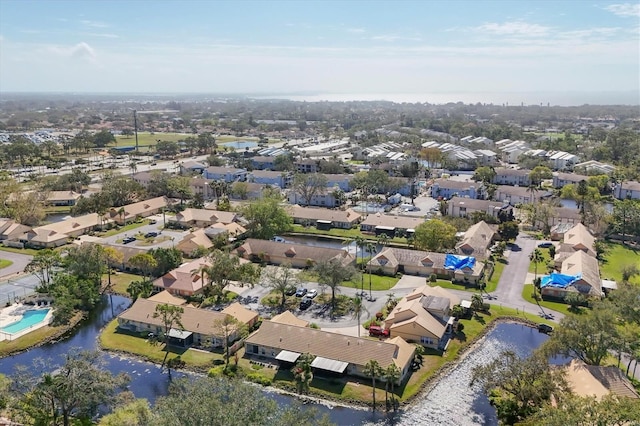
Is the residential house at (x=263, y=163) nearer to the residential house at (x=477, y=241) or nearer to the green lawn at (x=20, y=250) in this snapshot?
the green lawn at (x=20, y=250)

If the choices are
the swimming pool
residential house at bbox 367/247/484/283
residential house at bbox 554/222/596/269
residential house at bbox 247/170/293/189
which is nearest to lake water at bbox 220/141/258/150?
residential house at bbox 247/170/293/189

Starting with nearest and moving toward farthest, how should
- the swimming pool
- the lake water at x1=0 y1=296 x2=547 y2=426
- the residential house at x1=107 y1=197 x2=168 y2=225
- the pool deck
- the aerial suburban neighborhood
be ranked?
the lake water at x1=0 y1=296 x2=547 y2=426 < the aerial suburban neighborhood < the pool deck < the swimming pool < the residential house at x1=107 y1=197 x2=168 y2=225

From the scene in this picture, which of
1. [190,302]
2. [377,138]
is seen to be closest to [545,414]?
[190,302]

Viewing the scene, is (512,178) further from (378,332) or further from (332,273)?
(378,332)

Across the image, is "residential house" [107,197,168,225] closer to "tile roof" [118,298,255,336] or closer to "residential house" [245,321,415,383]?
"tile roof" [118,298,255,336]

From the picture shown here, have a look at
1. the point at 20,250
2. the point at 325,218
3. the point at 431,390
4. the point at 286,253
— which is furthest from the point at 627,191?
the point at 20,250

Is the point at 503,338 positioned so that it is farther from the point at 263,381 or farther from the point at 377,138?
the point at 377,138
